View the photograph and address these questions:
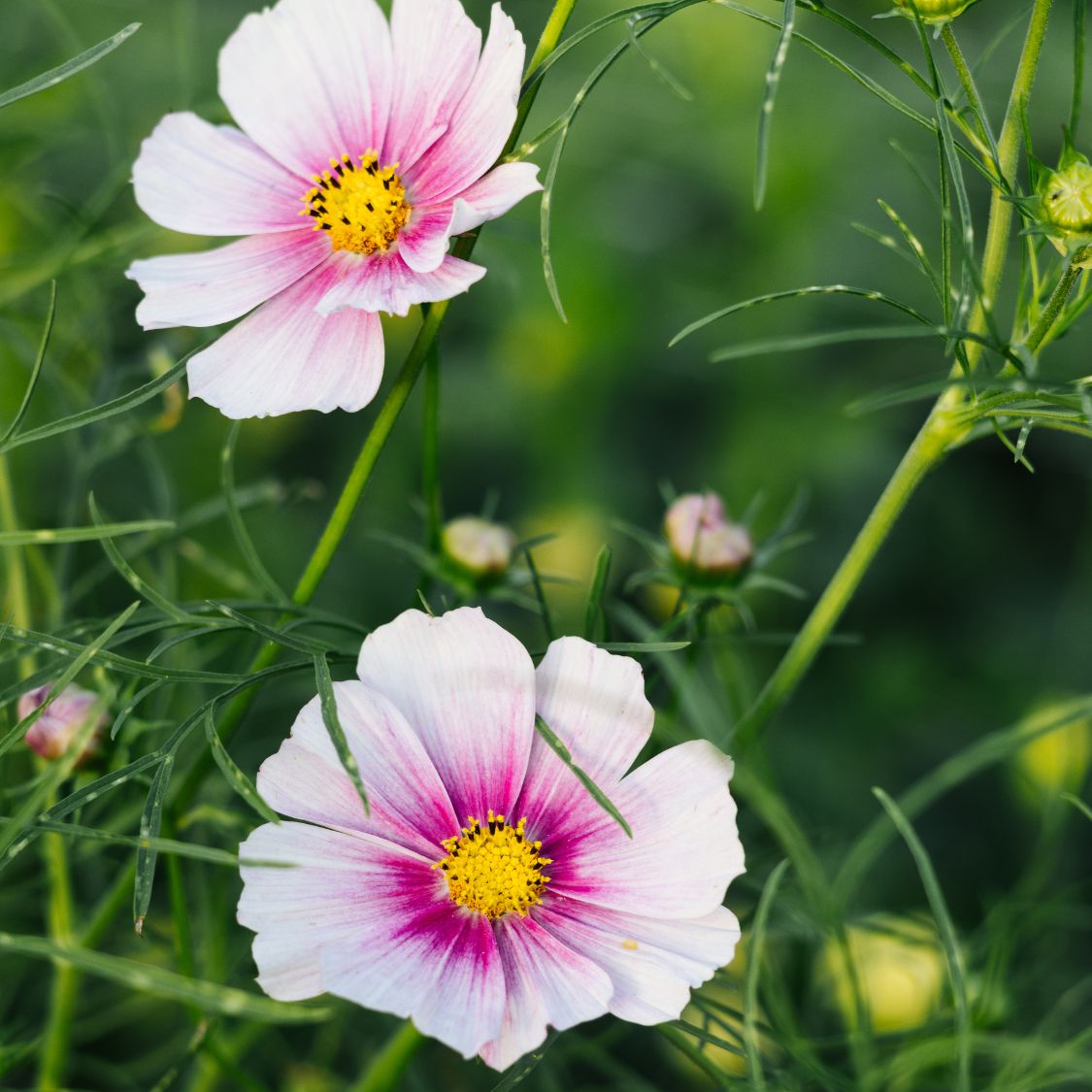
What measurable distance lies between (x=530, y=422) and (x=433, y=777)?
0.83m

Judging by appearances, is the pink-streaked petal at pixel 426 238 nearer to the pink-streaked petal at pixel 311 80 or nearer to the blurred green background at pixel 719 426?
the pink-streaked petal at pixel 311 80

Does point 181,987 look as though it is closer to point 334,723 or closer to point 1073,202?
point 334,723

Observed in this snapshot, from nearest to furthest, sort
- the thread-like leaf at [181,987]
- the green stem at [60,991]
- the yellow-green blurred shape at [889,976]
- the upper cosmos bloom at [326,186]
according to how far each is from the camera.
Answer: the thread-like leaf at [181,987] < the upper cosmos bloom at [326,186] < the green stem at [60,991] < the yellow-green blurred shape at [889,976]

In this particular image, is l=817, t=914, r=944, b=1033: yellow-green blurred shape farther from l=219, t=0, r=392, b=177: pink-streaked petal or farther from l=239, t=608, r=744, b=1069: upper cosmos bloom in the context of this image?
l=219, t=0, r=392, b=177: pink-streaked petal

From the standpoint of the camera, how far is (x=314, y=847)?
415mm

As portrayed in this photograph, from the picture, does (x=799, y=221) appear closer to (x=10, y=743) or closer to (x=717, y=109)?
(x=717, y=109)

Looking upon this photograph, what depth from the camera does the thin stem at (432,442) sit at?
0.46 m

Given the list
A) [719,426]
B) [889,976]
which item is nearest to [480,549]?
[889,976]

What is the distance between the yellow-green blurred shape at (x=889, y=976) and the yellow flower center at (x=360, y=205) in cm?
46

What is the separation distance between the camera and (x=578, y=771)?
39 cm

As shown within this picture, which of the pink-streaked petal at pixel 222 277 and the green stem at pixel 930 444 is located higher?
the pink-streaked petal at pixel 222 277

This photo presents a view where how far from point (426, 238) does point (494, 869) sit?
0.70ft

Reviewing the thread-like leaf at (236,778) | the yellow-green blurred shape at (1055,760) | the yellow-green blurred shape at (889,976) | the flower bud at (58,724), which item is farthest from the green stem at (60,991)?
the yellow-green blurred shape at (1055,760)

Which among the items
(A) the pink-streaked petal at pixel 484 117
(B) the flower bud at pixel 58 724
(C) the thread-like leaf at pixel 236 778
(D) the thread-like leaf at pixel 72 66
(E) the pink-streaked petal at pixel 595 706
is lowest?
(B) the flower bud at pixel 58 724
